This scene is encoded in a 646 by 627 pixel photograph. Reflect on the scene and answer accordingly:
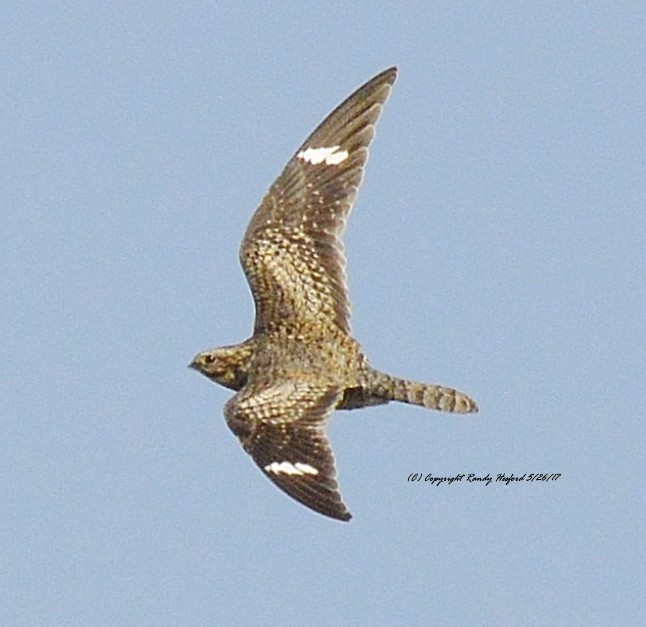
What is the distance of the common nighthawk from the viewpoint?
34.7 ft

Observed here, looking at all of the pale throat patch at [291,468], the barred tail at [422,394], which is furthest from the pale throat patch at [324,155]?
the pale throat patch at [291,468]

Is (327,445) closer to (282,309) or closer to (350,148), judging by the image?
(282,309)

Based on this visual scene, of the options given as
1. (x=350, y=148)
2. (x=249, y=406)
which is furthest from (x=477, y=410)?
(x=350, y=148)

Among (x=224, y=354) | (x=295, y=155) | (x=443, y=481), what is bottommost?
(x=443, y=481)

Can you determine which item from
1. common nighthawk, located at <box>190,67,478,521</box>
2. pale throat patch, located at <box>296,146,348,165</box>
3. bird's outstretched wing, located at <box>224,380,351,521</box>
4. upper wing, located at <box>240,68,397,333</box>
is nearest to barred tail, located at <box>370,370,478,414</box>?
common nighthawk, located at <box>190,67,478,521</box>

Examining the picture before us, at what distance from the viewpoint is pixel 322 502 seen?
1014cm

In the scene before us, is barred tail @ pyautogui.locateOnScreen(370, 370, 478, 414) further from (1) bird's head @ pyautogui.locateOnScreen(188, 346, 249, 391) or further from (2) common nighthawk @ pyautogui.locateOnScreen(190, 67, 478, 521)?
(1) bird's head @ pyautogui.locateOnScreen(188, 346, 249, 391)

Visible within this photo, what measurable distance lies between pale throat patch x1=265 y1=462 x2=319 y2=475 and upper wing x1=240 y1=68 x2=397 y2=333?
140cm

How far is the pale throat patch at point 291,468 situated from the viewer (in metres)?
10.4

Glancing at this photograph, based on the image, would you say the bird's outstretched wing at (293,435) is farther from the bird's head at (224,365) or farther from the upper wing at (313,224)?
the upper wing at (313,224)

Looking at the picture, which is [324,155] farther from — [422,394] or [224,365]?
[422,394]

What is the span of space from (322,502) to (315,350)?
152 cm

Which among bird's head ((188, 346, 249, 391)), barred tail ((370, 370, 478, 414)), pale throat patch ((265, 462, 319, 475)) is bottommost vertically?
pale throat patch ((265, 462, 319, 475))

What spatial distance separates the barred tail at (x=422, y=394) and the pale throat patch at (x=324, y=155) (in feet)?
5.51
